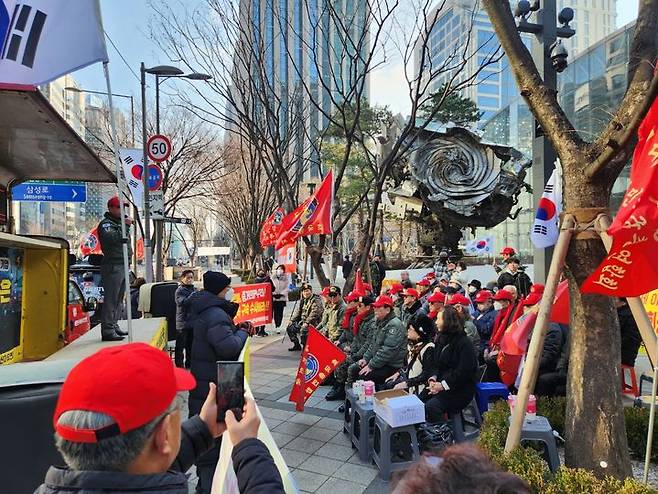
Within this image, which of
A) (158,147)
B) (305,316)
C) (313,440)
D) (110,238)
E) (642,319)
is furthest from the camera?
(158,147)

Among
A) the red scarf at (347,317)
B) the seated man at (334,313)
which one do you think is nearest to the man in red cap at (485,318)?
the red scarf at (347,317)

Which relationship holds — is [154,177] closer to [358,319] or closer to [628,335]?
[358,319]

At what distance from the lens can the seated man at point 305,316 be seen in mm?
9367

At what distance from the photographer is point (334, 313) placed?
8.01m

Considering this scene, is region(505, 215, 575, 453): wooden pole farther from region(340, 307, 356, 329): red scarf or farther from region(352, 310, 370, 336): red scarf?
region(340, 307, 356, 329): red scarf

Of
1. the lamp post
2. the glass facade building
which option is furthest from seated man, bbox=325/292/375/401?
the glass facade building

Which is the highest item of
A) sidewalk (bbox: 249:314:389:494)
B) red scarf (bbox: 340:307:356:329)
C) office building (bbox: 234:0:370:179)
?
office building (bbox: 234:0:370:179)

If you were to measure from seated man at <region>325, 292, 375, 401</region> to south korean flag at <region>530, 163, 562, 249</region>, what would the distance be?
2.52m

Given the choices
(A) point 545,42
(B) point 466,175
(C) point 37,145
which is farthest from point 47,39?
(B) point 466,175

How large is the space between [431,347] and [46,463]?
13.3 ft

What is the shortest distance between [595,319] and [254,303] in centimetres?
904

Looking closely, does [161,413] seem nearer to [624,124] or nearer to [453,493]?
[453,493]

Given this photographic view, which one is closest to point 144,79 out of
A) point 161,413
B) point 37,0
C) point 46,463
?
point 37,0

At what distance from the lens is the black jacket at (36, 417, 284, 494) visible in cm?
126
